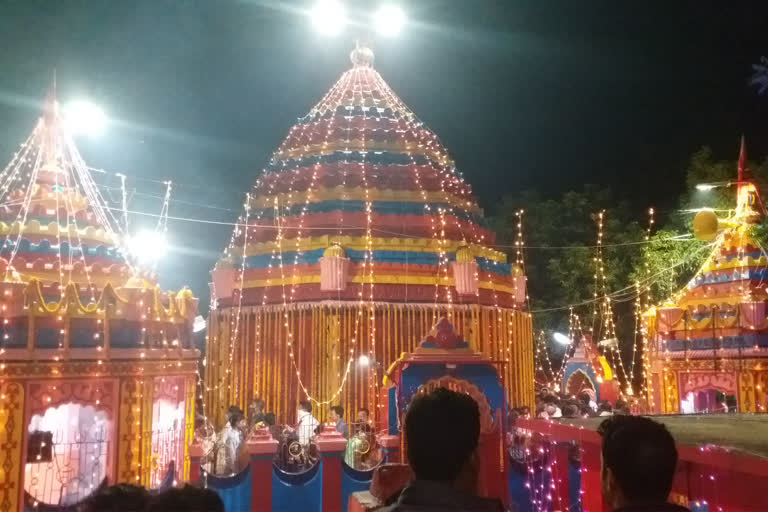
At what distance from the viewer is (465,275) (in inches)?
609

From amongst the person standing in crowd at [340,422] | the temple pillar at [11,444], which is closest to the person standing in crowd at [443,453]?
the temple pillar at [11,444]

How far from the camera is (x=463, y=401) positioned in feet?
8.34

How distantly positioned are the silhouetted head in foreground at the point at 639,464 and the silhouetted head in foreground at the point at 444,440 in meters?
0.63

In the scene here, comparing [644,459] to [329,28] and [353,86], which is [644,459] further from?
[353,86]

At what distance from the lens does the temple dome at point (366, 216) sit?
1552cm

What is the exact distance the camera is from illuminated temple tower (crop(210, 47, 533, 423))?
14727mm

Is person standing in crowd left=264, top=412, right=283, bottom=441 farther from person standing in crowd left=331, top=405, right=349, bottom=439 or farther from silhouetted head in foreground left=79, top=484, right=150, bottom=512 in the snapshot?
silhouetted head in foreground left=79, top=484, right=150, bottom=512

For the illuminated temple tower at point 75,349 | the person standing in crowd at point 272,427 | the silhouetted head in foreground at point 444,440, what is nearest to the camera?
the silhouetted head in foreground at point 444,440

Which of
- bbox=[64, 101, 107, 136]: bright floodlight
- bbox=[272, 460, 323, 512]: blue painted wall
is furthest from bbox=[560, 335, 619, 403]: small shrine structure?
bbox=[64, 101, 107, 136]: bright floodlight

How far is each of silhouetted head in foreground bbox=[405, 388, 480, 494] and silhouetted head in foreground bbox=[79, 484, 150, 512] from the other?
1.19 meters

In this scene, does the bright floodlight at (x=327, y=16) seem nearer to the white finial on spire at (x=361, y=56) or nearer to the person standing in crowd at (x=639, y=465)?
the white finial on spire at (x=361, y=56)

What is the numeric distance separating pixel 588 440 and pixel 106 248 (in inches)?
364

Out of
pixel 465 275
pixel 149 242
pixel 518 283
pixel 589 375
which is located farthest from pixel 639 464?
pixel 149 242

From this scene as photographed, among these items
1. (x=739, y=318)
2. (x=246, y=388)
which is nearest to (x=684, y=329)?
(x=739, y=318)
